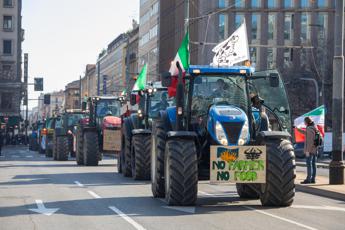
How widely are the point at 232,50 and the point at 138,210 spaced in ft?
39.6

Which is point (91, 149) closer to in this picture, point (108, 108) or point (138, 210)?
point (108, 108)

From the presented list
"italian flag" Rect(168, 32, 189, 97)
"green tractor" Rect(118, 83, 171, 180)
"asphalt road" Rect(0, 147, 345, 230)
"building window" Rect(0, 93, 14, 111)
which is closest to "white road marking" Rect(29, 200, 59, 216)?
"asphalt road" Rect(0, 147, 345, 230)

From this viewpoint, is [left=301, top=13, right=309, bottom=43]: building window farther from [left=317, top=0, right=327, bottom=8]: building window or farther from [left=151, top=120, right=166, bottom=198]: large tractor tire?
[left=151, top=120, right=166, bottom=198]: large tractor tire

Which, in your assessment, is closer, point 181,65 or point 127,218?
point 127,218

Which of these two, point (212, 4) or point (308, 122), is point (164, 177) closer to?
point (308, 122)

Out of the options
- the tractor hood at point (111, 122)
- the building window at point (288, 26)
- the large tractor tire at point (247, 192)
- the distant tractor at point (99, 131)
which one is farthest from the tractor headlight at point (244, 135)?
the building window at point (288, 26)

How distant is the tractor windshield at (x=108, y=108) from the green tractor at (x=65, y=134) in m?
3.64

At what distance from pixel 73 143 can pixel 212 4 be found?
52.2 m

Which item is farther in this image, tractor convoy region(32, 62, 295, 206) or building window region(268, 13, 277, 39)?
building window region(268, 13, 277, 39)

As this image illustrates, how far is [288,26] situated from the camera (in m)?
92.5

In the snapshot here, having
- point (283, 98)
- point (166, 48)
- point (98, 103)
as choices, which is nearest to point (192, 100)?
point (283, 98)

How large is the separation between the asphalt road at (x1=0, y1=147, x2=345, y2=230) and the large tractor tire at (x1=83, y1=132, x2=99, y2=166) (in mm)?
10028

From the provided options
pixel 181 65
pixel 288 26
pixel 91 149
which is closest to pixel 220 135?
pixel 181 65

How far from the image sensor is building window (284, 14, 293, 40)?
92250mm
